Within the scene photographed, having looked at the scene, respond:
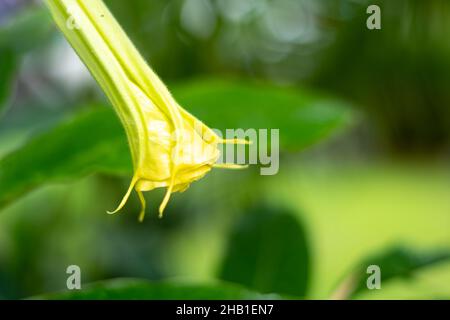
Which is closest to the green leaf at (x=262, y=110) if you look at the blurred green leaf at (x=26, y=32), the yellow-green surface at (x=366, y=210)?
the blurred green leaf at (x=26, y=32)

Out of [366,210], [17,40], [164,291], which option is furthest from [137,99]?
[366,210]

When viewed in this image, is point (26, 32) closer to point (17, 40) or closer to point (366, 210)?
point (17, 40)

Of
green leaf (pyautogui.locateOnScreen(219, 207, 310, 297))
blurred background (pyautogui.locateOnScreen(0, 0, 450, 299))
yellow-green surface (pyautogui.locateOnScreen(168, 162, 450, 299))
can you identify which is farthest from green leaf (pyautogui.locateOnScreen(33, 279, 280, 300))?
yellow-green surface (pyautogui.locateOnScreen(168, 162, 450, 299))

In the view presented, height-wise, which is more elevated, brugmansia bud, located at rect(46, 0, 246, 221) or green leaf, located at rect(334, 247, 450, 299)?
brugmansia bud, located at rect(46, 0, 246, 221)

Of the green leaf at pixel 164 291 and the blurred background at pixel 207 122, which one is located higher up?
the blurred background at pixel 207 122

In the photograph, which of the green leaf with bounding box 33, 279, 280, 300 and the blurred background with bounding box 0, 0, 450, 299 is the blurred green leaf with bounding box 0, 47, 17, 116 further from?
the green leaf with bounding box 33, 279, 280, 300

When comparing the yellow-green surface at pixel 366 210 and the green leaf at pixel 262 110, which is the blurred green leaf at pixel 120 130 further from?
the yellow-green surface at pixel 366 210
